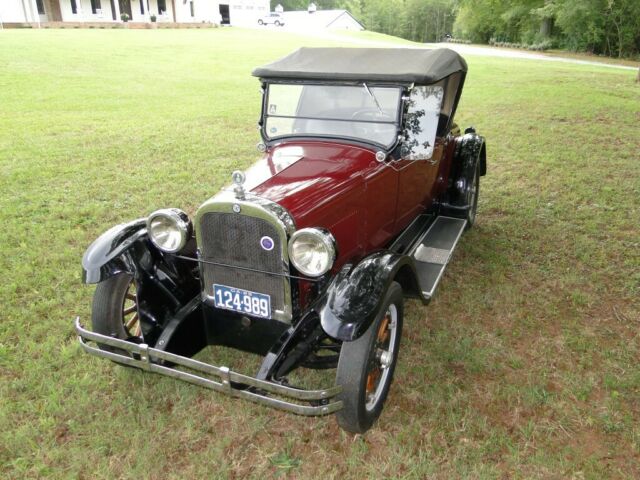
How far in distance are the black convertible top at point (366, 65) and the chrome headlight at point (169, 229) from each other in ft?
4.85

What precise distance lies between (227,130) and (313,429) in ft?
25.4

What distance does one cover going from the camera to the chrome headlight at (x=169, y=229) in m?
2.94

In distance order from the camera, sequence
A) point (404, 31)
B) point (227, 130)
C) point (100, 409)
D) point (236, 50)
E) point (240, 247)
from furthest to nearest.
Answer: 1. point (404, 31)
2. point (236, 50)
3. point (227, 130)
4. point (100, 409)
5. point (240, 247)

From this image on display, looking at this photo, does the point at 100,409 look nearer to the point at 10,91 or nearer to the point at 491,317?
the point at 491,317

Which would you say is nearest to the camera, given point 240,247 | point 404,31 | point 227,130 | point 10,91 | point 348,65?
point 240,247

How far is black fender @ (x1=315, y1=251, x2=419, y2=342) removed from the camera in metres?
2.49

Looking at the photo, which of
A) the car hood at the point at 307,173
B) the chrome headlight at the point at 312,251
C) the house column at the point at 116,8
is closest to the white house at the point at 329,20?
the house column at the point at 116,8

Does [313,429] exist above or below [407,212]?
below

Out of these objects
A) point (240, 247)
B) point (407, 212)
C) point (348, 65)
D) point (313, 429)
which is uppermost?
point (348, 65)

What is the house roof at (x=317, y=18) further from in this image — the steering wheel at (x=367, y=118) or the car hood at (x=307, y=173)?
the car hood at (x=307, y=173)

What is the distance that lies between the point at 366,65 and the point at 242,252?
1.80 meters

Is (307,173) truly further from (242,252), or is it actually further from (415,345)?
(415,345)

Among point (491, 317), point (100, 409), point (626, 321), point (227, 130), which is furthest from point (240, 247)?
point (227, 130)

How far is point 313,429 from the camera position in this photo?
9.57ft
